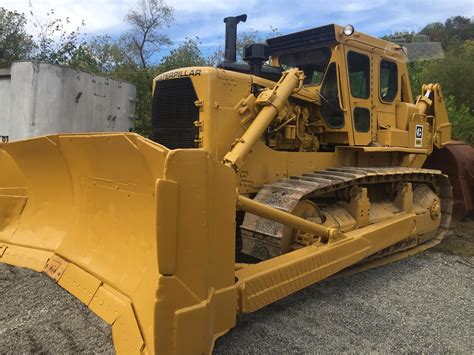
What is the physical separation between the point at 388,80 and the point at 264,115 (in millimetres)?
2702

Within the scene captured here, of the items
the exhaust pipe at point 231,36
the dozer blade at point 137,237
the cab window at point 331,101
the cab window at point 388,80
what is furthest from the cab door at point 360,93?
the dozer blade at point 137,237

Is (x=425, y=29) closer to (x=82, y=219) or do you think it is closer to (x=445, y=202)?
(x=445, y=202)

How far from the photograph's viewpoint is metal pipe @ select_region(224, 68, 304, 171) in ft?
13.7

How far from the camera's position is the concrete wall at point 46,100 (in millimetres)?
7848

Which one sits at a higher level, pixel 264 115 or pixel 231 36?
pixel 231 36

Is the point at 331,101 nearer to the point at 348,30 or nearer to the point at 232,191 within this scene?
the point at 348,30

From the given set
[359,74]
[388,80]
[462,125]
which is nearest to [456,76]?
[462,125]

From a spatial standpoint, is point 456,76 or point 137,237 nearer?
point 137,237

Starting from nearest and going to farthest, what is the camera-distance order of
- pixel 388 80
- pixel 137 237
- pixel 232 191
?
pixel 232 191 < pixel 137 237 < pixel 388 80

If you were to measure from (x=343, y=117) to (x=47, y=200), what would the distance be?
3.45m

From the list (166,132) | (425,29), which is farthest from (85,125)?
(425,29)

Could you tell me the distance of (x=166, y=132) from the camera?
495 cm

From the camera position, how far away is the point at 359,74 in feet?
18.9

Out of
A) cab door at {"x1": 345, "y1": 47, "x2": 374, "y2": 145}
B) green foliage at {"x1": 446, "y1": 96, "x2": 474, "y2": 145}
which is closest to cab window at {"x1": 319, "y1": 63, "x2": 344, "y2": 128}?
cab door at {"x1": 345, "y1": 47, "x2": 374, "y2": 145}
